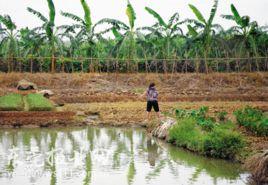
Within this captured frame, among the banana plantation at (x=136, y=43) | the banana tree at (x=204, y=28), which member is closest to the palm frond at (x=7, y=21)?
the banana plantation at (x=136, y=43)

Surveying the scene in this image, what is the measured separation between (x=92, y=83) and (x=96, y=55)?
925 cm

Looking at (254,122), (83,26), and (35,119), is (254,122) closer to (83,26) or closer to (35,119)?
(35,119)

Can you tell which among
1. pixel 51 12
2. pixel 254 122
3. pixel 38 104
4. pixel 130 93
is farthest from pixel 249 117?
pixel 51 12

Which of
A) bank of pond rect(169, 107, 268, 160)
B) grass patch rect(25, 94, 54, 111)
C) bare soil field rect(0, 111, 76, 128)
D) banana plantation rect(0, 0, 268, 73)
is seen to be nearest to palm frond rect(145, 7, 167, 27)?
banana plantation rect(0, 0, 268, 73)

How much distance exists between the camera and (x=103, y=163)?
11.7m

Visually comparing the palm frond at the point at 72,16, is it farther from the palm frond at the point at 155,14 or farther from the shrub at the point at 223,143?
the shrub at the point at 223,143

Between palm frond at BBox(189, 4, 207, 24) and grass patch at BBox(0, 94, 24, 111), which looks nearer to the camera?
grass patch at BBox(0, 94, 24, 111)

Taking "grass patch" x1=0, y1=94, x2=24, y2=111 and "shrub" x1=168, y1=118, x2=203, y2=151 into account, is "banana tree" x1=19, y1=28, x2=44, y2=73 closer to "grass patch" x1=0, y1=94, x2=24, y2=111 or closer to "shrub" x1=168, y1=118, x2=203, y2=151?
"grass patch" x1=0, y1=94, x2=24, y2=111

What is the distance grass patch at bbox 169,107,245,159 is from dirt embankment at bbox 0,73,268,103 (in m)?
10.2

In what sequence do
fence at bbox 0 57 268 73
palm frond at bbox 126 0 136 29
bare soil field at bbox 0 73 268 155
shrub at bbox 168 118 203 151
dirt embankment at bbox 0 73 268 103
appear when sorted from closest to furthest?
shrub at bbox 168 118 203 151
bare soil field at bbox 0 73 268 155
dirt embankment at bbox 0 73 268 103
palm frond at bbox 126 0 136 29
fence at bbox 0 57 268 73

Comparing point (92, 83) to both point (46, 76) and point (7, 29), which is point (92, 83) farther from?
point (7, 29)

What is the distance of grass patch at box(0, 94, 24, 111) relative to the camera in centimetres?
1994

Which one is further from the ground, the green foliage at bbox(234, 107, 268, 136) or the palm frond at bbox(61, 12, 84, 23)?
the palm frond at bbox(61, 12, 84, 23)

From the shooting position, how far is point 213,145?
1234 cm
